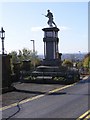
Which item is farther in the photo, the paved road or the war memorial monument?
the war memorial monument

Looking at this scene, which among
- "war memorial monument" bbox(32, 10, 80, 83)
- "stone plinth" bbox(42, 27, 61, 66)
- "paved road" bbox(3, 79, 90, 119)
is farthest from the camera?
"stone plinth" bbox(42, 27, 61, 66)

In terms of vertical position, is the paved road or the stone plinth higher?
the stone plinth

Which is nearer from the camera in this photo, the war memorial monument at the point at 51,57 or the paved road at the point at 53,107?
the paved road at the point at 53,107

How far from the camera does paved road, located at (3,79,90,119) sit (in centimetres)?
1448

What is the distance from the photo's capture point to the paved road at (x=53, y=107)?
14.5 m

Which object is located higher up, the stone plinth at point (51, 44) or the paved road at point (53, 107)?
the stone plinth at point (51, 44)

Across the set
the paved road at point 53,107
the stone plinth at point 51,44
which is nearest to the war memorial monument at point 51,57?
the stone plinth at point 51,44

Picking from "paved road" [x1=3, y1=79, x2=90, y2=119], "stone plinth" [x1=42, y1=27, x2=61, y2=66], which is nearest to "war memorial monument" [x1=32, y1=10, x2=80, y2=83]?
"stone plinth" [x1=42, y1=27, x2=61, y2=66]

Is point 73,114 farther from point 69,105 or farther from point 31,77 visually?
point 31,77

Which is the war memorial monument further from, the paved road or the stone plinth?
the paved road

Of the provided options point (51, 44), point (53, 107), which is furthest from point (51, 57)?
point (53, 107)

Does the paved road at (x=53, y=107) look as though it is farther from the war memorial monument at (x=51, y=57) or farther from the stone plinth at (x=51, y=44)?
the stone plinth at (x=51, y=44)

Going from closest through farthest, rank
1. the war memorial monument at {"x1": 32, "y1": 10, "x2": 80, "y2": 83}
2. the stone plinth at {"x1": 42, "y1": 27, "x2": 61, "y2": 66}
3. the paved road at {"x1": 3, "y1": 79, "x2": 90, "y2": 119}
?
the paved road at {"x1": 3, "y1": 79, "x2": 90, "y2": 119}
the war memorial monument at {"x1": 32, "y1": 10, "x2": 80, "y2": 83}
the stone plinth at {"x1": 42, "y1": 27, "x2": 61, "y2": 66}

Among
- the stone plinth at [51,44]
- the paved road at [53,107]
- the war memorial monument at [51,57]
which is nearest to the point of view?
the paved road at [53,107]
